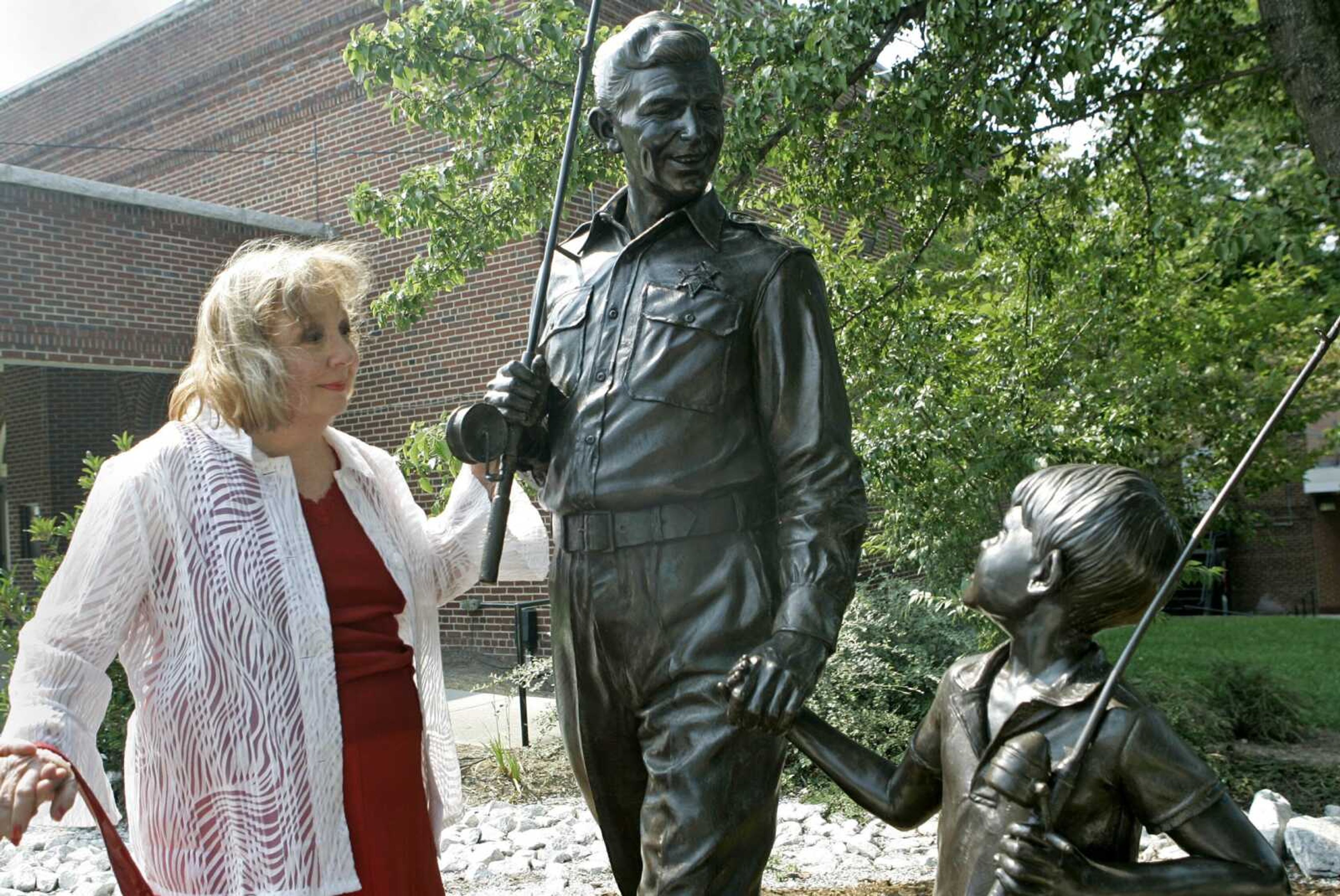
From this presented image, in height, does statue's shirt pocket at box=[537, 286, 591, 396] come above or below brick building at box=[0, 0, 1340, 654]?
below

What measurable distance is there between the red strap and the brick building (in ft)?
30.6

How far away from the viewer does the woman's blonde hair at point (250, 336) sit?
8.61 feet

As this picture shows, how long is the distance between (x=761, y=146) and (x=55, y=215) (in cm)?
875

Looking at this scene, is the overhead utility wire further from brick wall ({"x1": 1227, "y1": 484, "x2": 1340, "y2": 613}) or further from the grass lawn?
brick wall ({"x1": 1227, "y1": 484, "x2": 1340, "y2": 613})

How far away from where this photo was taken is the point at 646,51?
7.46 ft

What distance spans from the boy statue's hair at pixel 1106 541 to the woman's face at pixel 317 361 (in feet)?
4.95

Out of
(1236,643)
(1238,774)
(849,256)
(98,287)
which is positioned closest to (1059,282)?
(849,256)

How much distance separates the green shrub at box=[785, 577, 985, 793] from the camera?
736cm

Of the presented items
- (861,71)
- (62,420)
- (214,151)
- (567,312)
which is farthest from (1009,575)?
(62,420)

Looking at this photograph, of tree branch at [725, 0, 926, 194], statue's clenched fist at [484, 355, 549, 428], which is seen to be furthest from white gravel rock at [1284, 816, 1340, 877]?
statue's clenched fist at [484, 355, 549, 428]

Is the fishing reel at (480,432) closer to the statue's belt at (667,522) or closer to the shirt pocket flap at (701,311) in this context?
the statue's belt at (667,522)

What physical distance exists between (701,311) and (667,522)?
39cm

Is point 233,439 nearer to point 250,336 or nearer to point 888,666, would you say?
point 250,336

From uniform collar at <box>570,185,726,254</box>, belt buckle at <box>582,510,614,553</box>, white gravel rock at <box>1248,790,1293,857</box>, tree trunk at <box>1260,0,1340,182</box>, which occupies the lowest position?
white gravel rock at <box>1248,790,1293,857</box>
